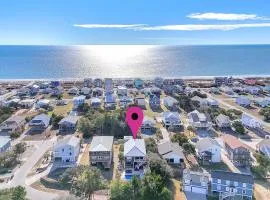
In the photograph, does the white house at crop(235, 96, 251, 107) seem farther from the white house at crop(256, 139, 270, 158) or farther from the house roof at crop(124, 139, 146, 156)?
the house roof at crop(124, 139, 146, 156)

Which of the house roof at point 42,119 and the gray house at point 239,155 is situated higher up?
the house roof at point 42,119

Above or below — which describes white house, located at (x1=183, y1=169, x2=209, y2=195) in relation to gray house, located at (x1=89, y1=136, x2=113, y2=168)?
below

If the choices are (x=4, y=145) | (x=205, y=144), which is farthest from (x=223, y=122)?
(x=4, y=145)

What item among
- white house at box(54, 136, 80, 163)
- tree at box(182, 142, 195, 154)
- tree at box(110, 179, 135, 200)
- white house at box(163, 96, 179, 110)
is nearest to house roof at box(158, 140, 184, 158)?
tree at box(182, 142, 195, 154)

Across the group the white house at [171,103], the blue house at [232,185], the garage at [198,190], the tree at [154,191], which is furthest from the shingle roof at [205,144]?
the white house at [171,103]

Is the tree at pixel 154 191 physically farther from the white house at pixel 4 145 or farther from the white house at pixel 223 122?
the white house at pixel 223 122

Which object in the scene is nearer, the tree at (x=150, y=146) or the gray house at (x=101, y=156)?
the gray house at (x=101, y=156)
